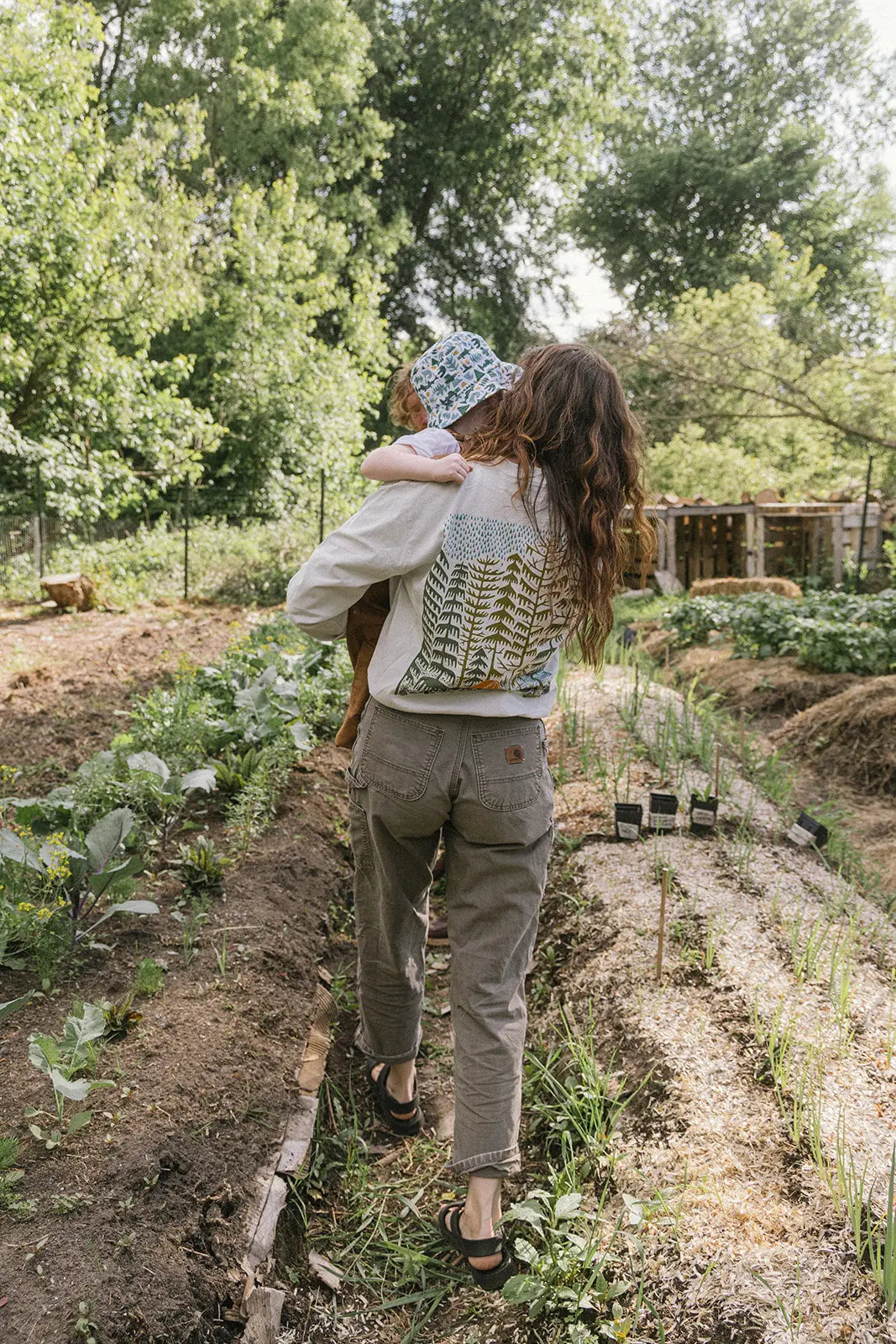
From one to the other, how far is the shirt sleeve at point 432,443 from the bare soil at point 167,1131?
142 cm

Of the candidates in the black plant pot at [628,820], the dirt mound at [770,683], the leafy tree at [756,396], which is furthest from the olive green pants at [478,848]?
the leafy tree at [756,396]

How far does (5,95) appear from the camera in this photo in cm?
958

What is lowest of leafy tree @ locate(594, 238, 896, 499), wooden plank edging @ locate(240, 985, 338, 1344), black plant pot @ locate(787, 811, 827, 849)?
wooden plank edging @ locate(240, 985, 338, 1344)

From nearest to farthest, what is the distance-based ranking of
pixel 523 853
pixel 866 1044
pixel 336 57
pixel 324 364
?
→ pixel 523 853 → pixel 866 1044 → pixel 324 364 → pixel 336 57

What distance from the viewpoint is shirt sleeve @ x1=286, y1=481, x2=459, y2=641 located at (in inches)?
68.0

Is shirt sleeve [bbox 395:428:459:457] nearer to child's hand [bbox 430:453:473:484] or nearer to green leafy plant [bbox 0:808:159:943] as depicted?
child's hand [bbox 430:453:473:484]

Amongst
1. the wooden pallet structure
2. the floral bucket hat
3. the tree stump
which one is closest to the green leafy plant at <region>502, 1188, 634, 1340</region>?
the floral bucket hat

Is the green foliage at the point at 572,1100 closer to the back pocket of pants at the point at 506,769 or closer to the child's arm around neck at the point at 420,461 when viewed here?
the back pocket of pants at the point at 506,769

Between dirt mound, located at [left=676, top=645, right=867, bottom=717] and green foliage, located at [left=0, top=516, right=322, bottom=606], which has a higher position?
green foliage, located at [left=0, top=516, right=322, bottom=606]

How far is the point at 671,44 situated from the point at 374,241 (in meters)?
15.7

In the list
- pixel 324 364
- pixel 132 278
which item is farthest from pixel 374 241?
pixel 132 278

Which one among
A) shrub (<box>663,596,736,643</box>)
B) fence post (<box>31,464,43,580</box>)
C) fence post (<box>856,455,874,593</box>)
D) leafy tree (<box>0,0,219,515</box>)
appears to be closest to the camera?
shrub (<box>663,596,736,643</box>)

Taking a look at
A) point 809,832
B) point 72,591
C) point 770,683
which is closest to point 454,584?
point 809,832

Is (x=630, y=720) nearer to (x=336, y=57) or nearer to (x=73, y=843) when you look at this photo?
(x=73, y=843)
